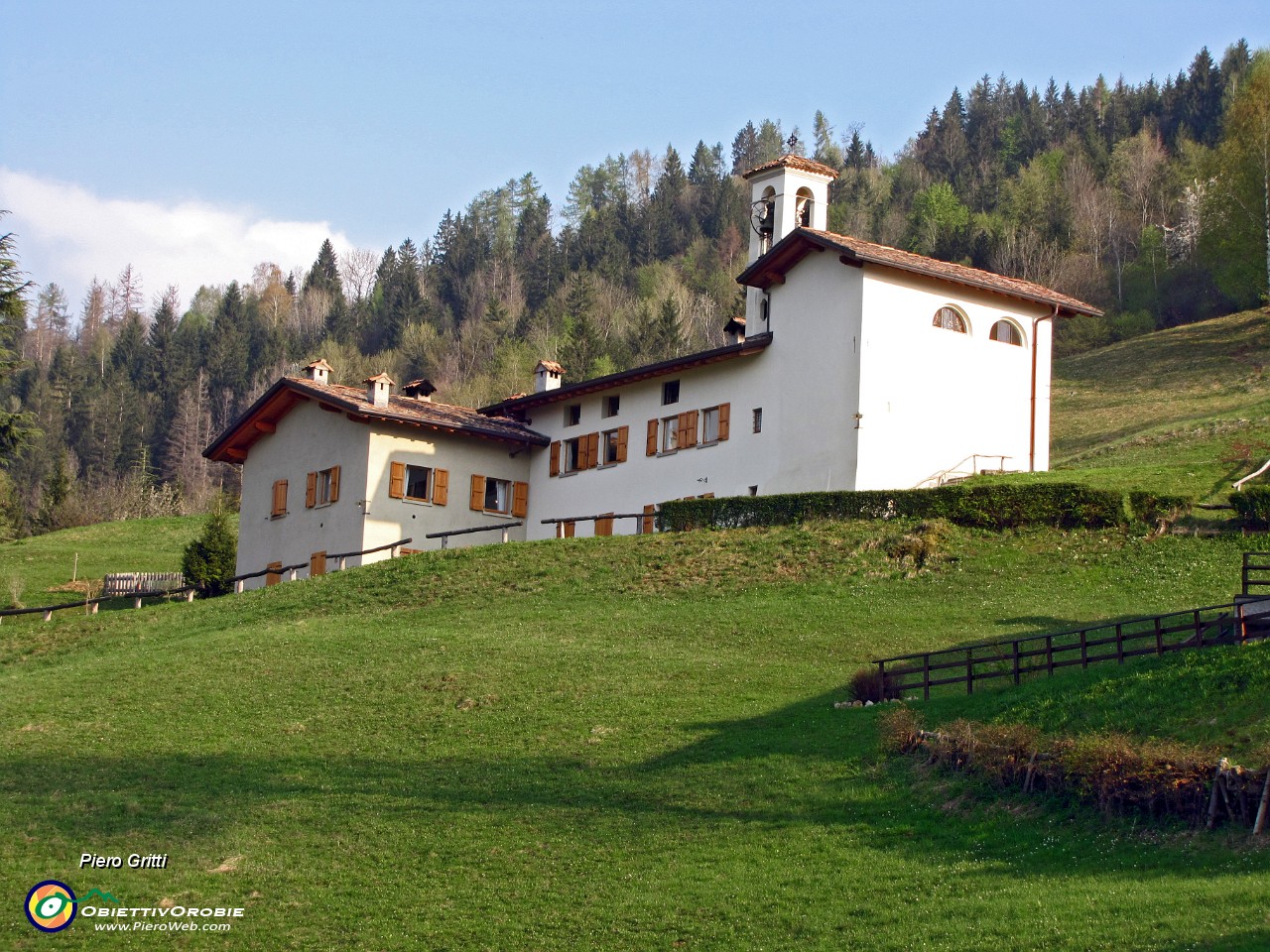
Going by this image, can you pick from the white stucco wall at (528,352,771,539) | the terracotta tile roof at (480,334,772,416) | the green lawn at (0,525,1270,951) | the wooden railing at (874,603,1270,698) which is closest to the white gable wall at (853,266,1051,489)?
the white stucco wall at (528,352,771,539)

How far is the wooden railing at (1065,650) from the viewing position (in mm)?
21906

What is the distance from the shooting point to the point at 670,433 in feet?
149

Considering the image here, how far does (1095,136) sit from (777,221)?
267ft

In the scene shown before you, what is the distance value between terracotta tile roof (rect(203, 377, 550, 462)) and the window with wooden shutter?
2.64 metres

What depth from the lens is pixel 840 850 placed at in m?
17.7

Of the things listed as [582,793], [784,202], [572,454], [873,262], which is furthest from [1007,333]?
[582,793]

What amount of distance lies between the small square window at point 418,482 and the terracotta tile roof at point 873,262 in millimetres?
11666

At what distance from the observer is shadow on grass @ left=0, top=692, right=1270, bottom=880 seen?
59.8 ft

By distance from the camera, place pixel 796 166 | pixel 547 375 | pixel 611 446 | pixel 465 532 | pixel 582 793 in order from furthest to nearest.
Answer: pixel 547 375
pixel 796 166
pixel 611 446
pixel 465 532
pixel 582 793

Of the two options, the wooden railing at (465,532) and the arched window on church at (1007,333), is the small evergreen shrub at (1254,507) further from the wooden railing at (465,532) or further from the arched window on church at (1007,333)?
the wooden railing at (465,532)

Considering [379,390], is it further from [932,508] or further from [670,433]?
[932,508]

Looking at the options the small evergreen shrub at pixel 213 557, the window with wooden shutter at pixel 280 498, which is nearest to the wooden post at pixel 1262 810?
the window with wooden shutter at pixel 280 498

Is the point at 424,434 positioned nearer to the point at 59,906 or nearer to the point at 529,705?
the point at 529,705

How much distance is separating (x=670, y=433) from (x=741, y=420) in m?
2.97
